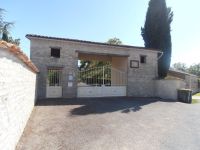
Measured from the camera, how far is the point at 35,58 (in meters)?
14.2

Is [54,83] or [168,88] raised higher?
[54,83]

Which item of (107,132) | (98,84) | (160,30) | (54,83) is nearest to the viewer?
(107,132)

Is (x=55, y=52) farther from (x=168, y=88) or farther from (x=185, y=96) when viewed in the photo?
(x=185, y=96)

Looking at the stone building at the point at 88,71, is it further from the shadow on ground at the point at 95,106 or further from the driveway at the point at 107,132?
the driveway at the point at 107,132

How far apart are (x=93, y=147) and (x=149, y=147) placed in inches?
61.6

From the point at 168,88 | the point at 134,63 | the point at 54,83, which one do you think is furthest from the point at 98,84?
the point at 168,88

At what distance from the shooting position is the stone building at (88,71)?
47.3 feet

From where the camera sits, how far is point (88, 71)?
643 inches

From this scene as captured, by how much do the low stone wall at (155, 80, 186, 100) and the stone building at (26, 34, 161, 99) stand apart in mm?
588

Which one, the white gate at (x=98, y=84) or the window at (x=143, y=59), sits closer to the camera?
the white gate at (x=98, y=84)

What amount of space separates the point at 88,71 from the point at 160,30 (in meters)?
9.85

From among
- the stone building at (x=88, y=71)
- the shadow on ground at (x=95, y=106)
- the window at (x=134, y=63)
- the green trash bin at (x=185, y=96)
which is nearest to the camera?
the shadow on ground at (x=95, y=106)

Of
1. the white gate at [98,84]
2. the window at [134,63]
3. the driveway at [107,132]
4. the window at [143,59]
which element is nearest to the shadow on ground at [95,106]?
the driveway at [107,132]

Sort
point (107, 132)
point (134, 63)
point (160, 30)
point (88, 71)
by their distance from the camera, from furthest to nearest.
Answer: point (160, 30) → point (134, 63) → point (88, 71) → point (107, 132)
